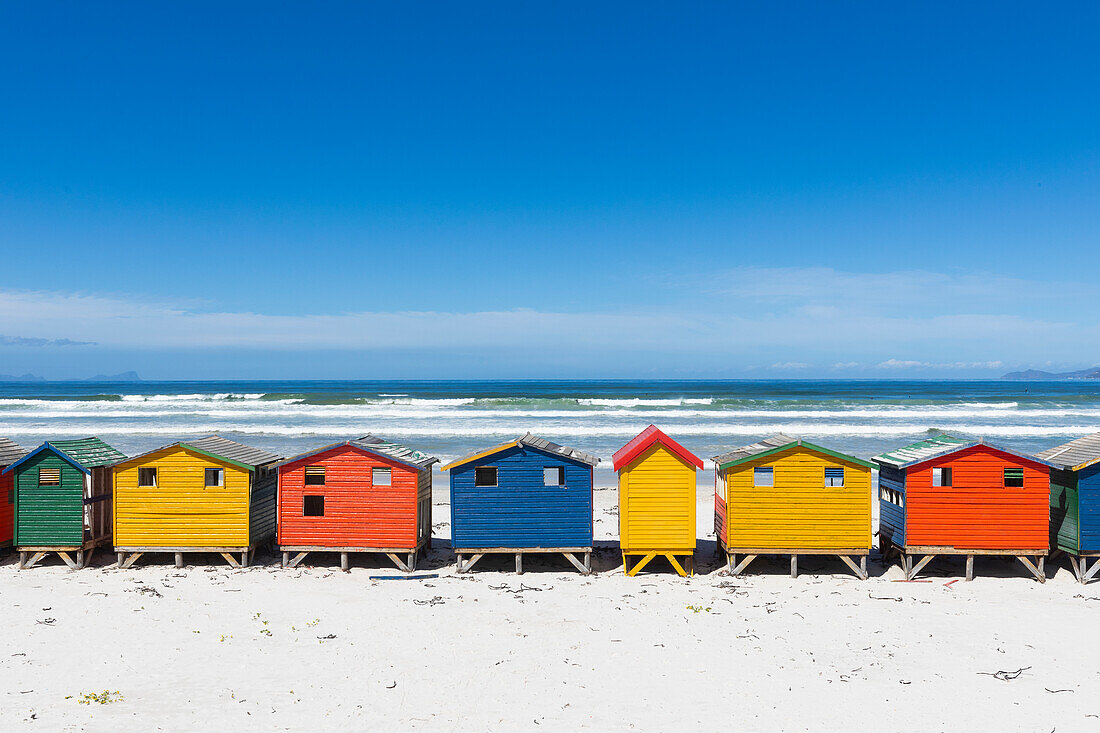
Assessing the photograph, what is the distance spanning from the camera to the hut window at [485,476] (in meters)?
15.3

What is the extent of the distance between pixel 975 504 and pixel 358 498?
14095 millimetres

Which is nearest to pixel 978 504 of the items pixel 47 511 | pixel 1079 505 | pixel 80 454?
pixel 1079 505


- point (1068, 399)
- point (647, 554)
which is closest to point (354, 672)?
point (647, 554)

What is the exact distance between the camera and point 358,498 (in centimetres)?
1545

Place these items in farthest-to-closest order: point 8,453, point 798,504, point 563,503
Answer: point 8,453, point 563,503, point 798,504

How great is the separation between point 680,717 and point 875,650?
4341 mm

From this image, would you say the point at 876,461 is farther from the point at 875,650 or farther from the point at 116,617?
the point at 116,617

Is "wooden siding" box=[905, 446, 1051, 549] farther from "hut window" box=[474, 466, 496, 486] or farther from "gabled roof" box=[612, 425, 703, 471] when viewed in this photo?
"hut window" box=[474, 466, 496, 486]

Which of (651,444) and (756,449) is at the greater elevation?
(651,444)

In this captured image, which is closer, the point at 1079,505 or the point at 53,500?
the point at 1079,505

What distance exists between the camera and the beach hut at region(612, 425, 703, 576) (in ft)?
49.6

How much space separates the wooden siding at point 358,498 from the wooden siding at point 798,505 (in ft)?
24.6

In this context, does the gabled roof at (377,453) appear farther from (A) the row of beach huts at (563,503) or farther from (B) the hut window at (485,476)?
(B) the hut window at (485,476)

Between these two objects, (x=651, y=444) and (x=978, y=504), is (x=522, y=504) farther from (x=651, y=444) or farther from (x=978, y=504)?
(x=978, y=504)
